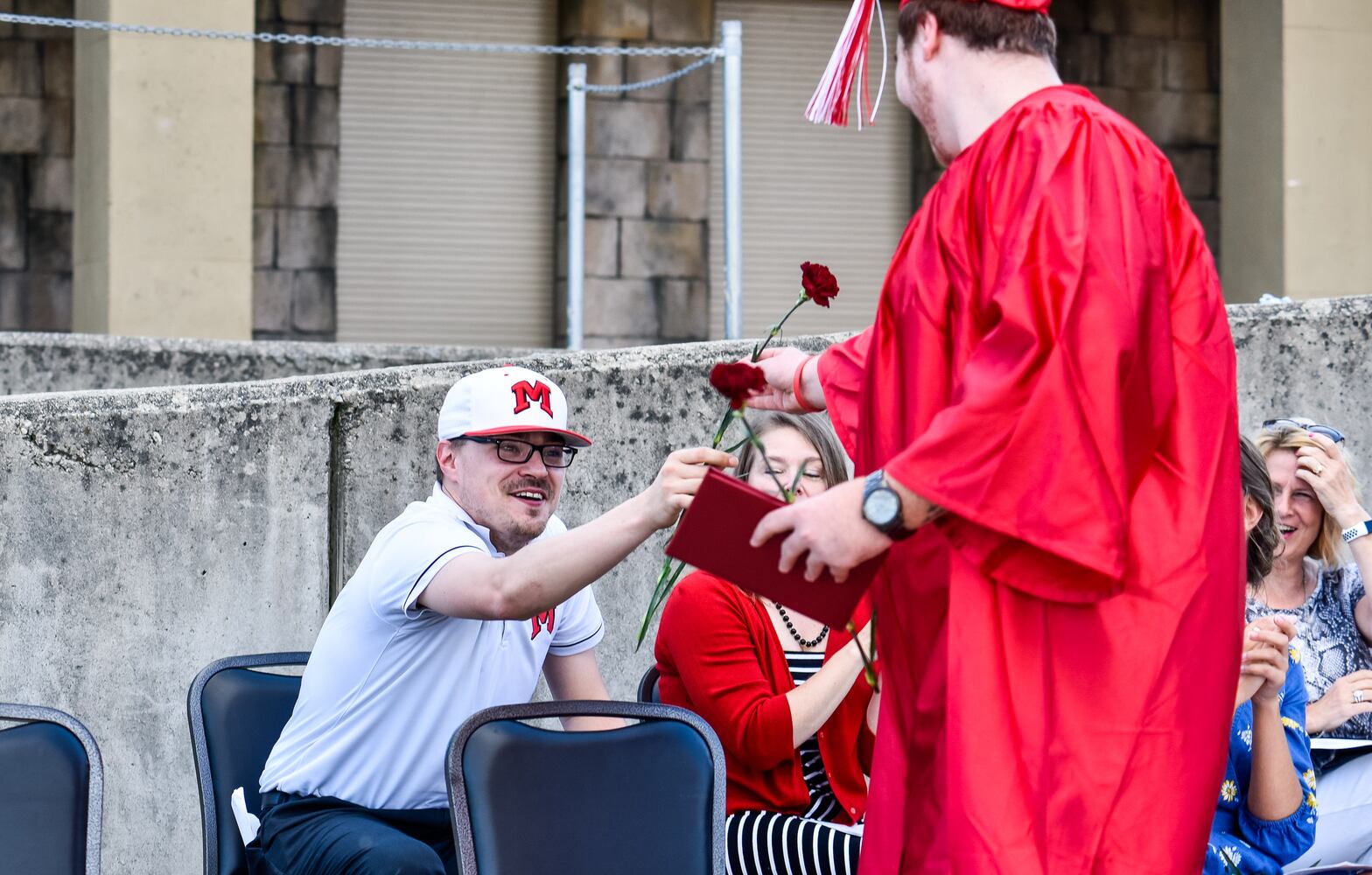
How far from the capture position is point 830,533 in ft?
7.32

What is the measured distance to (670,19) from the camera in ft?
35.0

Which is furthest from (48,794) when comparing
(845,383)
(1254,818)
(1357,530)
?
(1357,530)

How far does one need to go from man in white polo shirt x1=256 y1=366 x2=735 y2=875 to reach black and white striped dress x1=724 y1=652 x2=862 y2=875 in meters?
0.50

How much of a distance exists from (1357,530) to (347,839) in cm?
239

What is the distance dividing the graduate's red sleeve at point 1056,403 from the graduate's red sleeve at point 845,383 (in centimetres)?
36

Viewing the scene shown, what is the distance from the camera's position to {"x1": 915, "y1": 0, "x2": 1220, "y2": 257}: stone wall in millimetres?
11320

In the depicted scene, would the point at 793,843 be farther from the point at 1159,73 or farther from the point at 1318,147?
the point at 1159,73

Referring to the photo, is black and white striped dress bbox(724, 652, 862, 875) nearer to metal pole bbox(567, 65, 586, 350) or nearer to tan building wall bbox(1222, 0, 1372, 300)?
metal pole bbox(567, 65, 586, 350)

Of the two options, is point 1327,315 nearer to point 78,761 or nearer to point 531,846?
point 531,846

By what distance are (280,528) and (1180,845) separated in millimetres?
2476

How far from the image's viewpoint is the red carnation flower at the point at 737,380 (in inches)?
98.2

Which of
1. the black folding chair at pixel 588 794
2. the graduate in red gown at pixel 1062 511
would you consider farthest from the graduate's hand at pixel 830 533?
the black folding chair at pixel 588 794

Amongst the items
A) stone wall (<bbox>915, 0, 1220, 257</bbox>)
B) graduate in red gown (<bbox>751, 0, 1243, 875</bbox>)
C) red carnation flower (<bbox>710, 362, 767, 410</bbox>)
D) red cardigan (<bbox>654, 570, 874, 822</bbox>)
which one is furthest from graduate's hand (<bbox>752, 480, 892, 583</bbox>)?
stone wall (<bbox>915, 0, 1220, 257</bbox>)

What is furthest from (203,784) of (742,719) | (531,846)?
(742,719)
